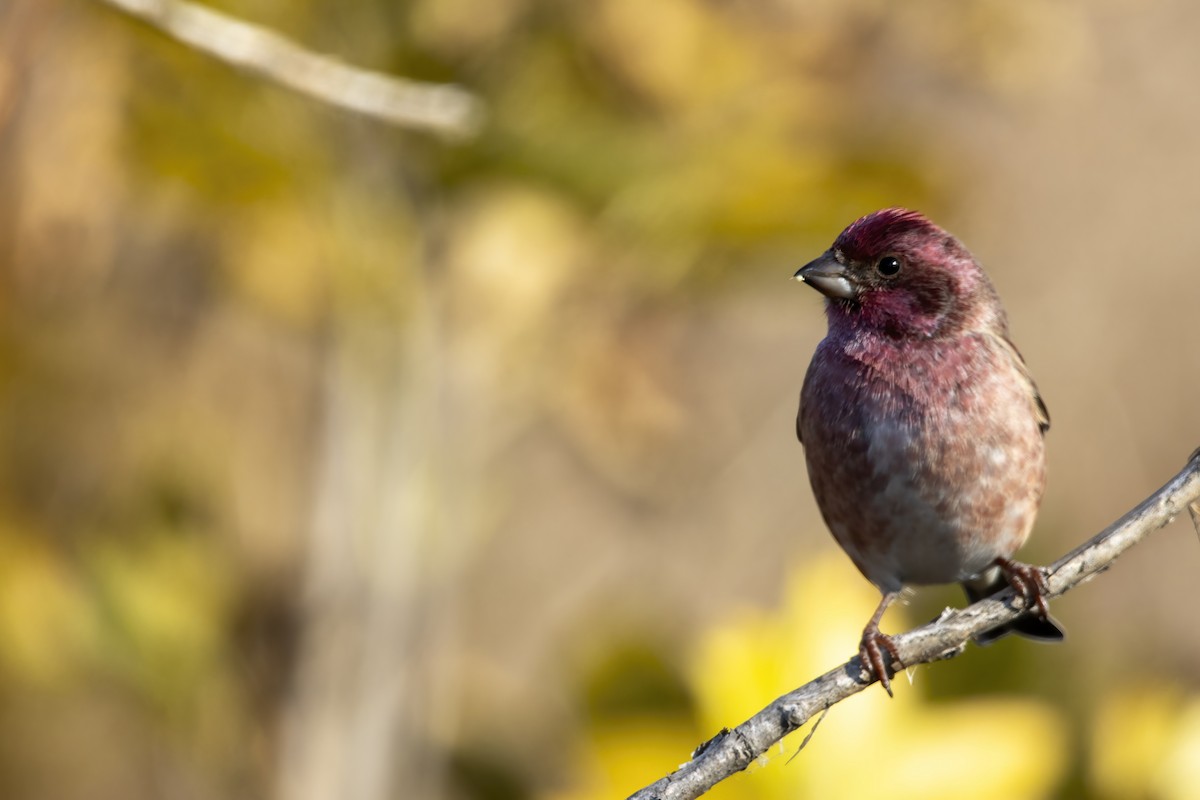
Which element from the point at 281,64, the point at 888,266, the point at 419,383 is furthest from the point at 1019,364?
the point at 419,383

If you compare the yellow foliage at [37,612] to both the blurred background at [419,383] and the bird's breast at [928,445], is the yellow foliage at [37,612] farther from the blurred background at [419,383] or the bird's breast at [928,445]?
the bird's breast at [928,445]

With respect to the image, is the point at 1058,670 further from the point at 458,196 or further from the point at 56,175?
the point at 56,175

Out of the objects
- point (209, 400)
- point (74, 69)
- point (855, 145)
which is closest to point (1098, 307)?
point (855, 145)

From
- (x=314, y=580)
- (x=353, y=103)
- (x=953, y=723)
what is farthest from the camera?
(x=314, y=580)

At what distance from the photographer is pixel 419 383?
3.74 meters

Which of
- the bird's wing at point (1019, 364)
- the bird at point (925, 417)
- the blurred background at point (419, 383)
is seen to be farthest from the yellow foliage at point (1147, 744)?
the bird's wing at point (1019, 364)

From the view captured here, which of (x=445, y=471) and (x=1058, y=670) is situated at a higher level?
(x=445, y=471)

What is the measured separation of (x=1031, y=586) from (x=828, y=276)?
0.59 m

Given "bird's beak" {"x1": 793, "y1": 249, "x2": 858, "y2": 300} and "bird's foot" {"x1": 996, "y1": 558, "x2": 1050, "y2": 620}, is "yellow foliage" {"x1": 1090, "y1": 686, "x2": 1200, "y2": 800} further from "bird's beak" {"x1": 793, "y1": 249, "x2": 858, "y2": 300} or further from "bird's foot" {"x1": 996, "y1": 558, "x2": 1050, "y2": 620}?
"bird's beak" {"x1": 793, "y1": 249, "x2": 858, "y2": 300}

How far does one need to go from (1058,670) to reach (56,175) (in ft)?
8.38

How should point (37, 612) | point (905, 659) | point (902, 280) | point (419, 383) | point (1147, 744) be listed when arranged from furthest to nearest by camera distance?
1. point (419, 383)
2. point (37, 612)
3. point (1147, 744)
4. point (902, 280)
5. point (905, 659)

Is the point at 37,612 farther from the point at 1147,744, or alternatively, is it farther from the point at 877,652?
the point at 1147,744

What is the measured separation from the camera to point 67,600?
3.60 m

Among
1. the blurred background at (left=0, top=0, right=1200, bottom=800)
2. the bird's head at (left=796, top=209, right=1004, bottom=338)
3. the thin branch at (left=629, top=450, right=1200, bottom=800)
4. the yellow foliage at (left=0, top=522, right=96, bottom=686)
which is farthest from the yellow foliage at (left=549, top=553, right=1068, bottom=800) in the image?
the yellow foliage at (left=0, top=522, right=96, bottom=686)
